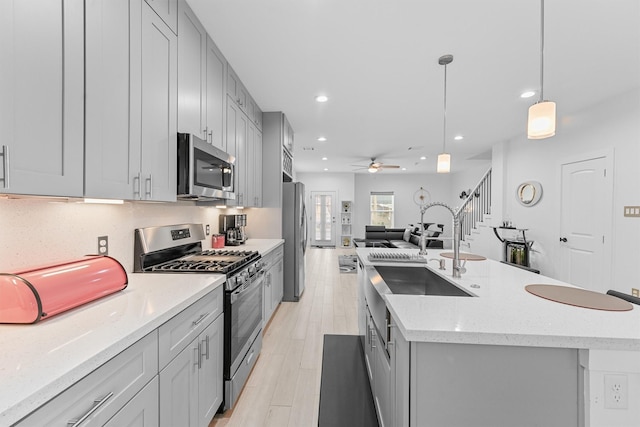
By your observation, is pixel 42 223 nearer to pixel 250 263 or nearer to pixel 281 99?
pixel 250 263

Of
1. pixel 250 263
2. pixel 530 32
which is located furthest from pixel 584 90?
pixel 250 263

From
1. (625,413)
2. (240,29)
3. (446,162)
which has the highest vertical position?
(240,29)

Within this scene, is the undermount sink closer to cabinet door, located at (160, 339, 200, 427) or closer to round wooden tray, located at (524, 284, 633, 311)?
round wooden tray, located at (524, 284, 633, 311)

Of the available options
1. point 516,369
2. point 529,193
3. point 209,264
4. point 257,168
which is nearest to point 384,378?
point 516,369

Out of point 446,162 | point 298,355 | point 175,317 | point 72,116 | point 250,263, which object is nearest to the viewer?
point 72,116

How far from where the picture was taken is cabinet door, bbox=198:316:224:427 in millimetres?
1482

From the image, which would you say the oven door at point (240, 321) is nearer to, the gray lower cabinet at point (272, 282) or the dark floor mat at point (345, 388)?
the gray lower cabinet at point (272, 282)

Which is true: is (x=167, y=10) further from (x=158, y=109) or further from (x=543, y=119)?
(x=543, y=119)

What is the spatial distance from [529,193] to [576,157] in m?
Result: 1.03

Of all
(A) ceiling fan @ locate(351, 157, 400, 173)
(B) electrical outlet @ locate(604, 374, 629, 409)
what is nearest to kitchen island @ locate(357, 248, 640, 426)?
(B) electrical outlet @ locate(604, 374, 629, 409)

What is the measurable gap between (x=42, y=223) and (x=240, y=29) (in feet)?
5.94

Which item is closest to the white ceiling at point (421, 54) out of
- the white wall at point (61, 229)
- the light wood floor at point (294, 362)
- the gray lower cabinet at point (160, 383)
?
the white wall at point (61, 229)

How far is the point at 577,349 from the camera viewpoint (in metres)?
0.96

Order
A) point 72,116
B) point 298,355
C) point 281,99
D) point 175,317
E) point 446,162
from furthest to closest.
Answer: point 281,99
point 446,162
point 298,355
point 175,317
point 72,116
